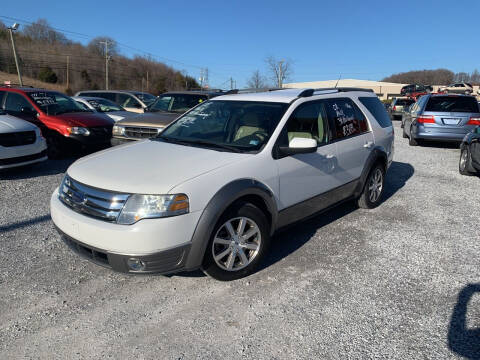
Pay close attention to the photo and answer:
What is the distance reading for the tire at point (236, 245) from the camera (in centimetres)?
314

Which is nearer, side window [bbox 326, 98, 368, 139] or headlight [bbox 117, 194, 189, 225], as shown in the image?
headlight [bbox 117, 194, 189, 225]

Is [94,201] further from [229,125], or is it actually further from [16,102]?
[16,102]

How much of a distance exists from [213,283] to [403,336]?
1.63 m

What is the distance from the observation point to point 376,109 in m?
5.61

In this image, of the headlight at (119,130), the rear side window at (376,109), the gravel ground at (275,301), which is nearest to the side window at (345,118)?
the rear side window at (376,109)

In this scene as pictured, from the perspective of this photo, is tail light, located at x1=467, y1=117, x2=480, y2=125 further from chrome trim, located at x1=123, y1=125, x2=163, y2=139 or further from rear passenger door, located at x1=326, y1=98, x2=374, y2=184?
chrome trim, located at x1=123, y1=125, x2=163, y2=139

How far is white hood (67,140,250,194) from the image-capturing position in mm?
2881

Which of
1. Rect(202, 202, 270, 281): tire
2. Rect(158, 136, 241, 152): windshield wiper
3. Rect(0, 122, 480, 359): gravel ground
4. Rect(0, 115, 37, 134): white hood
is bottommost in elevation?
Rect(0, 122, 480, 359): gravel ground

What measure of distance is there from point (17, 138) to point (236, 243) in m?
5.45

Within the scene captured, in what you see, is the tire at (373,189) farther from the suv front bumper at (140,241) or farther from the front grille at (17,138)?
the front grille at (17,138)

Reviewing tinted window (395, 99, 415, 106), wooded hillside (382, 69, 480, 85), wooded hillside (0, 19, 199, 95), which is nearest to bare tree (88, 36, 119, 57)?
wooded hillside (0, 19, 199, 95)

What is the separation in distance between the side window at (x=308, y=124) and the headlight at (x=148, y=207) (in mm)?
1408

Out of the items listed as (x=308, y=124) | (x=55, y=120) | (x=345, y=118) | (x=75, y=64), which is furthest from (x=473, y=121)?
(x=75, y=64)

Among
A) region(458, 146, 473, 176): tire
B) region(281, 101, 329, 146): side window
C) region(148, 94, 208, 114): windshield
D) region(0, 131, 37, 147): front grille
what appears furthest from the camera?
region(148, 94, 208, 114): windshield
